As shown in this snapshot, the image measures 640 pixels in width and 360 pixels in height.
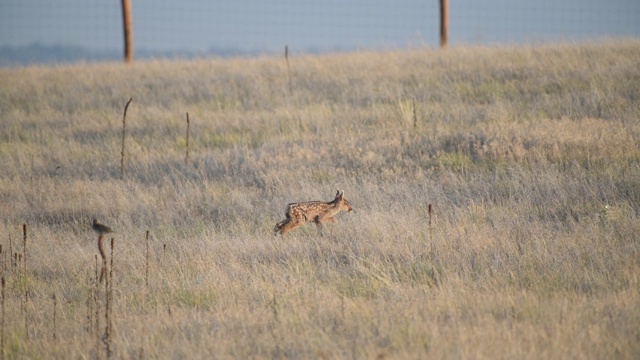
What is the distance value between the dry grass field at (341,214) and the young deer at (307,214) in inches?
8.9

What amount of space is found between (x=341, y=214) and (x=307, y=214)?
107 cm

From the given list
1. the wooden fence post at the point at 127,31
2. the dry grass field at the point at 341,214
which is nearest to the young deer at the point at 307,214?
the dry grass field at the point at 341,214

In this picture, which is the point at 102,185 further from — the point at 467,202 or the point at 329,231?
the point at 467,202

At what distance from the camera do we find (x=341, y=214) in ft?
28.2

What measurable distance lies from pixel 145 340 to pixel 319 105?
944cm

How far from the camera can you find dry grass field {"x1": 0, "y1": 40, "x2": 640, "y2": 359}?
5.15 meters

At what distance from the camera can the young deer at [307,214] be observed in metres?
7.55

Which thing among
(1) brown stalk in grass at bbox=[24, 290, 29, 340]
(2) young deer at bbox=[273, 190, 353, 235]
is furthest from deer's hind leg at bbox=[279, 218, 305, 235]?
(1) brown stalk in grass at bbox=[24, 290, 29, 340]

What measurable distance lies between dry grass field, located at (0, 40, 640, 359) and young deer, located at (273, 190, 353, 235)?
23 cm

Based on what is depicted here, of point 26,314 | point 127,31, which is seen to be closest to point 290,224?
point 26,314

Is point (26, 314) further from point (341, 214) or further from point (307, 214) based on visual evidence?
point (341, 214)

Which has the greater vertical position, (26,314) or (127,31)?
(127,31)

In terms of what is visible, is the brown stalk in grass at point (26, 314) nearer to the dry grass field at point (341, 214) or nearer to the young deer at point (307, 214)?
the dry grass field at point (341, 214)

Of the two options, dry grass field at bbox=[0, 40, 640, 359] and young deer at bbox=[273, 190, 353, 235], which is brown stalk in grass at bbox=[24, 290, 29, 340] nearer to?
dry grass field at bbox=[0, 40, 640, 359]
